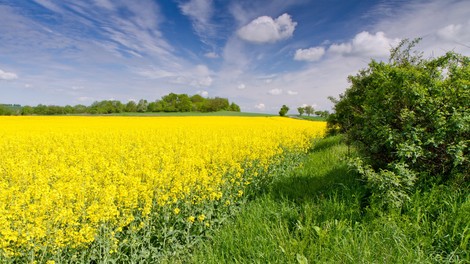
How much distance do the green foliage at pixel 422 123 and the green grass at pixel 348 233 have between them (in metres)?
0.44

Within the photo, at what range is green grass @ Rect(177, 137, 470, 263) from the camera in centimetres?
307

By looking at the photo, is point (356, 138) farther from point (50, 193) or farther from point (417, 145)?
point (50, 193)

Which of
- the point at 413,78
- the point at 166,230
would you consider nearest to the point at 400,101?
the point at 413,78

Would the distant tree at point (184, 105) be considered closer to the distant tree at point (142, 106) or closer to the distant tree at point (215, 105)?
the distant tree at point (215, 105)

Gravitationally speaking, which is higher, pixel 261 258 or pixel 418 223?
pixel 418 223

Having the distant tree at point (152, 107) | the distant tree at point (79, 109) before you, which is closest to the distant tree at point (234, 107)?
the distant tree at point (152, 107)

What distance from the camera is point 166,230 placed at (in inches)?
150

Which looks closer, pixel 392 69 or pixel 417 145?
pixel 417 145

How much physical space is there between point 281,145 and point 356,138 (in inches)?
222

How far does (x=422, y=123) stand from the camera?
13.9ft

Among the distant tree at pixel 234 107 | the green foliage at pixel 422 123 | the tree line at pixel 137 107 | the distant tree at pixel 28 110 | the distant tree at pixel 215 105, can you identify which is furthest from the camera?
the distant tree at pixel 234 107

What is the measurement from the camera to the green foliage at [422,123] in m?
3.78

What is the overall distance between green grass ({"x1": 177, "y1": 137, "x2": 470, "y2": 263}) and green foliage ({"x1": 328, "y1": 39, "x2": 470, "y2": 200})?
437 mm

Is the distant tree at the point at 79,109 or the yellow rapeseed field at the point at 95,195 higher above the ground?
the distant tree at the point at 79,109
